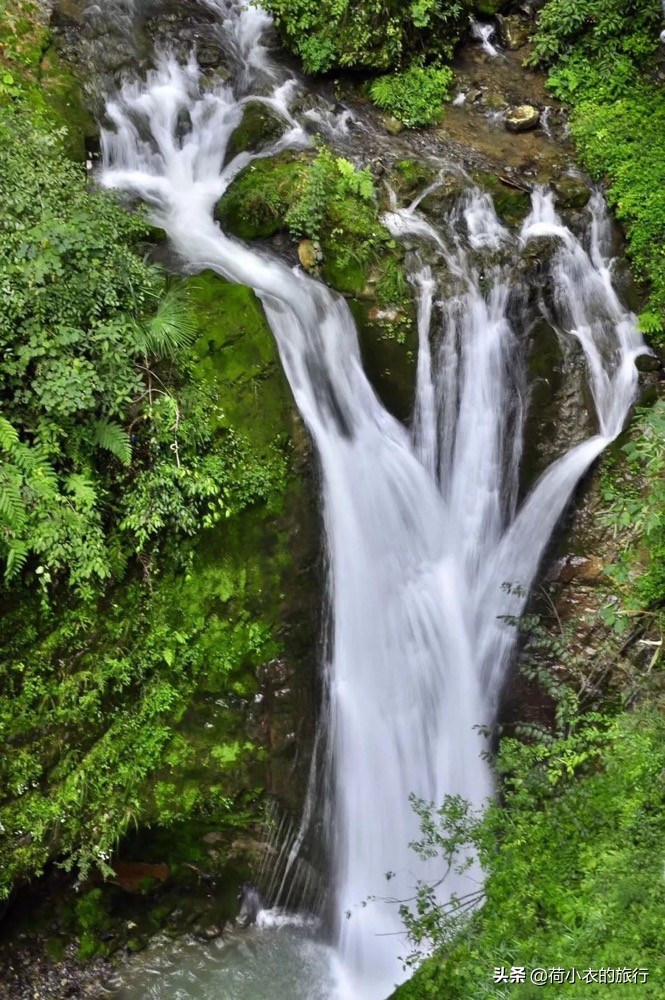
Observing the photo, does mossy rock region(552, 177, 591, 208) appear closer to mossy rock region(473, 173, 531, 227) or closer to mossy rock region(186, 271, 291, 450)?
mossy rock region(473, 173, 531, 227)

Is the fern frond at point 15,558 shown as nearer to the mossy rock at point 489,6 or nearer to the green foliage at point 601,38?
the green foliage at point 601,38

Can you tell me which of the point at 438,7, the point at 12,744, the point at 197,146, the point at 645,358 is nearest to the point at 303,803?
the point at 12,744

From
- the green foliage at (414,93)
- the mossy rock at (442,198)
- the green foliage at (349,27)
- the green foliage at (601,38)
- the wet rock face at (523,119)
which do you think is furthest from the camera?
the green foliage at (601,38)

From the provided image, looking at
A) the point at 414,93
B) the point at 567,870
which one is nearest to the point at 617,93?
the point at 414,93

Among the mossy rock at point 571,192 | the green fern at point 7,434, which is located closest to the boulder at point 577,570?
the mossy rock at point 571,192

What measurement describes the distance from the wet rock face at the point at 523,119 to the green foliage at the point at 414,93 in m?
0.96

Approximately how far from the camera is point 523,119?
405 inches

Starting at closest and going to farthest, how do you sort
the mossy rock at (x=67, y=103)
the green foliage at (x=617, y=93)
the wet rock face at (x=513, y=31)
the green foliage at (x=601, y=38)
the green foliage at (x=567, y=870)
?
1. the green foliage at (x=567, y=870)
2. the mossy rock at (x=67, y=103)
3. the green foliage at (x=617, y=93)
4. the green foliage at (x=601, y=38)
5. the wet rock face at (x=513, y=31)

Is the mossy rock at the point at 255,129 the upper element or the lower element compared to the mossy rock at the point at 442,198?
upper

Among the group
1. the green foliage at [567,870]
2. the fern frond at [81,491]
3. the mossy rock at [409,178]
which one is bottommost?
the green foliage at [567,870]

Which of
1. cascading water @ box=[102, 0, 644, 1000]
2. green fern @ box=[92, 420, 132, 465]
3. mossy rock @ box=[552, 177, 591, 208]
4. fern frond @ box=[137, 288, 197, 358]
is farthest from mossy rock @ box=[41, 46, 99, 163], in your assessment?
mossy rock @ box=[552, 177, 591, 208]

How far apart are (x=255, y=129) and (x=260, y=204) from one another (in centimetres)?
160

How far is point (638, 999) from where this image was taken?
409 cm

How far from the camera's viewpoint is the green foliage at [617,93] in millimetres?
9430
